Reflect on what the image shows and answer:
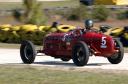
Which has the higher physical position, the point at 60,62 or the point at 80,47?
the point at 80,47

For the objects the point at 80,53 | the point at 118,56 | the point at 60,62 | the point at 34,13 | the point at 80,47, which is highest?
the point at 80,47

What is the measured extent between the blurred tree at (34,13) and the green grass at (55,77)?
18.9 metres

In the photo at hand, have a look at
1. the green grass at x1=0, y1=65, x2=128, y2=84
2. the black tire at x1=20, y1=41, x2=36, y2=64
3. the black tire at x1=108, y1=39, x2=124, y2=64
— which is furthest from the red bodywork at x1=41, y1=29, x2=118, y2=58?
the green grass at x1=0, y1=65, x2=128, y2=84

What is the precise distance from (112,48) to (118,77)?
3.08 metres

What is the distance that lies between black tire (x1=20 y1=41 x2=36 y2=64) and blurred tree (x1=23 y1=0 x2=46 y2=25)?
52.6 ft

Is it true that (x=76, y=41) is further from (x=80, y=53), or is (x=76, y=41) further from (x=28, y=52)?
(x=28, y=52)

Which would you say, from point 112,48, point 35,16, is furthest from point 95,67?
point 35,16

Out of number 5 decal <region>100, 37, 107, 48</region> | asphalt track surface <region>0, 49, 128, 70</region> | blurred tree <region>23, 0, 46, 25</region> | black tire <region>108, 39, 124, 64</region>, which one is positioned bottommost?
blurred tree <region>23, 0, 46, 25</region>

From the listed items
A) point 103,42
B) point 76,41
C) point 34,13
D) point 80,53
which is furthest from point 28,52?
point 34,13

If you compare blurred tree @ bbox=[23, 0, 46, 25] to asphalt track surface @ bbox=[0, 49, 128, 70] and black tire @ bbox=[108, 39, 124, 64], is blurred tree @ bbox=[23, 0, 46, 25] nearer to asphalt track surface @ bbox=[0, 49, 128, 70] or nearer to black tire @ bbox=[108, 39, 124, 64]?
asphalt track surface @ bbox=[0, 49, 128, 70]

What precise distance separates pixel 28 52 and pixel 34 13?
17.7 meters

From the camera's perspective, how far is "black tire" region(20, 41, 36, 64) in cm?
1828

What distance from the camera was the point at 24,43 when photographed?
18641 millimetres

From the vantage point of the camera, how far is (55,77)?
1402cm
